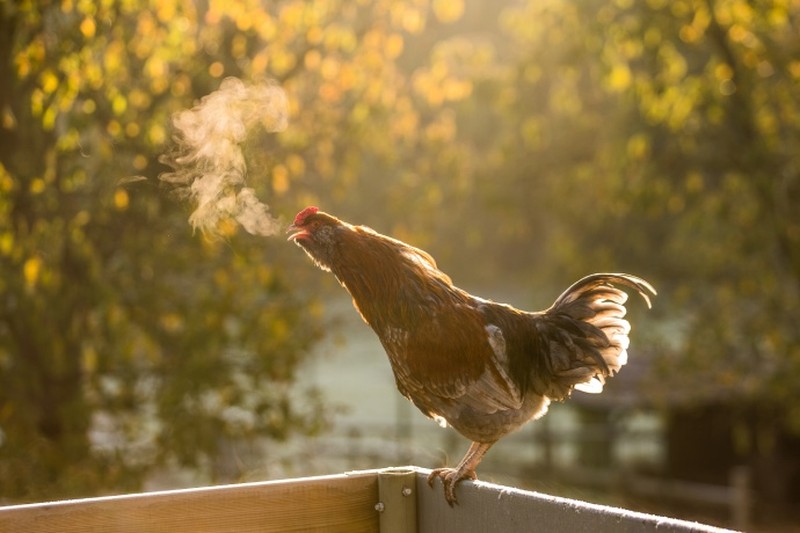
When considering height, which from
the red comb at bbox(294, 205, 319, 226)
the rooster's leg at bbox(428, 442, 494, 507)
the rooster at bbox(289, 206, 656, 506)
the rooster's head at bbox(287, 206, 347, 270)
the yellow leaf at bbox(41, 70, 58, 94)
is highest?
the yellow leaf at bbox(41, 70, 58, 94)

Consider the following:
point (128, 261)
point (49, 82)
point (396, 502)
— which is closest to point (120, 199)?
point (128, 261)

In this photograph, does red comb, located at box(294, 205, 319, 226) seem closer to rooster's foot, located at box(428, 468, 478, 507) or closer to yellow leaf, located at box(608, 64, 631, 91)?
rooster's foot, located at box(428, 468, 478, 507)

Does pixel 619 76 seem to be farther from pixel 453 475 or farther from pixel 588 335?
pixel 453 475

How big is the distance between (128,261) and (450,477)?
5770 mm

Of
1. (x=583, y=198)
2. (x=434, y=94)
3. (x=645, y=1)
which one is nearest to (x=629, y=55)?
(x=645, y=1)

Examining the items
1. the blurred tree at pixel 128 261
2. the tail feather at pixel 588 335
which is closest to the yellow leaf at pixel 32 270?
the blurred tree at pixel 128 261

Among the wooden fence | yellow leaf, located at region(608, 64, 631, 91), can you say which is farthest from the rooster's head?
yellow leaf, located at region(608, 64, 631, 91)

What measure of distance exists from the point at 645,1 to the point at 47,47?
22.3 feet

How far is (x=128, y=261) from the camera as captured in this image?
8508 millimetres

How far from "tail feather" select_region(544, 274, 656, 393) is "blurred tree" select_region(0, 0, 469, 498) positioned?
11.0 ft

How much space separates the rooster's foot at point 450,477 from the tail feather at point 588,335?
75 cm

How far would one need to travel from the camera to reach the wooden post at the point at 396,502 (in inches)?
128

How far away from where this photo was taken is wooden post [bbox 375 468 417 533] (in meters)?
3.26

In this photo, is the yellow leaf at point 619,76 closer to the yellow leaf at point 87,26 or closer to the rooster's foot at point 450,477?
the yellow leaf at point 87,26
